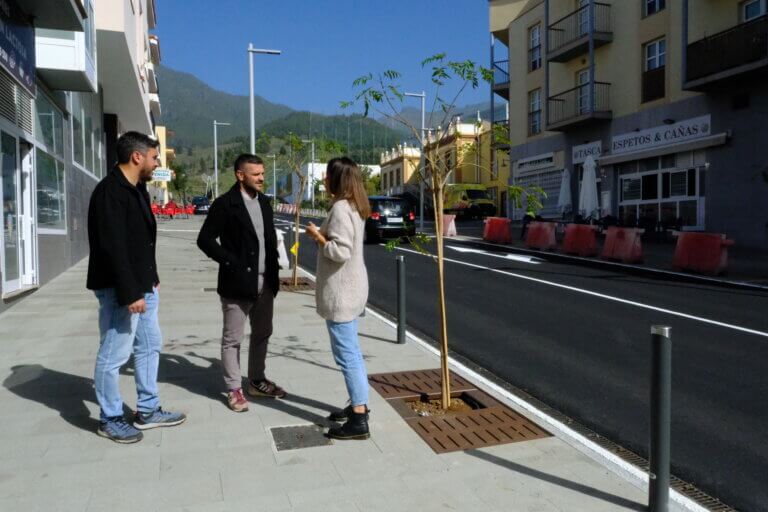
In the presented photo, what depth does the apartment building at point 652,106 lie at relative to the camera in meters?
17.6

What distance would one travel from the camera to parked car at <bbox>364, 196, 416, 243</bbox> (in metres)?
21.1

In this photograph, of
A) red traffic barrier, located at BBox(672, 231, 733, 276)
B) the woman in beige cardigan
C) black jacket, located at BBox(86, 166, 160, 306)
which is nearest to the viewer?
black jacket, located at BBox(86, 166, 160, 306)

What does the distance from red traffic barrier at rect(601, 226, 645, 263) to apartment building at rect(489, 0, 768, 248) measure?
4756 mm

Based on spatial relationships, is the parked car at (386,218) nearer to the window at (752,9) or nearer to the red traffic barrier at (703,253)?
the red traffic barrier at (703,253)

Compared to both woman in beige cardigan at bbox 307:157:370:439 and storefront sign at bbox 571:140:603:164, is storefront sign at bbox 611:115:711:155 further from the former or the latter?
woman in beige cardigan at bbox 307:157:370:439

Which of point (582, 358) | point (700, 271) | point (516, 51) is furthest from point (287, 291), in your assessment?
point (516, 51)

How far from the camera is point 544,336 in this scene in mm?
7328

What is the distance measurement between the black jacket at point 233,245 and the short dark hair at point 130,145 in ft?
2.08

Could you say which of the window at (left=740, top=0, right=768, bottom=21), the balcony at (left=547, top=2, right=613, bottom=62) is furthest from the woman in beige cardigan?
the balcony at (left=547, top=2, right=613, bottom=62)

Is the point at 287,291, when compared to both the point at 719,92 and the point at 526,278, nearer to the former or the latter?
the point at 526,278

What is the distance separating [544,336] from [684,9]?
15679mm

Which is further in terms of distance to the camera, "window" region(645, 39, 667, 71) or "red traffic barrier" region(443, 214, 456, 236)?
"red traffic barrier" region(443, 214, 456, 236)

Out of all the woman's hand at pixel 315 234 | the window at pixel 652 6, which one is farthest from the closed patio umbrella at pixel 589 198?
the woman's hand at pixel 315 234

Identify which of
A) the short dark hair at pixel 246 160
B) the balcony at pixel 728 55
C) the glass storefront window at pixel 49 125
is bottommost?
the short dark hair at pixel 246 160
